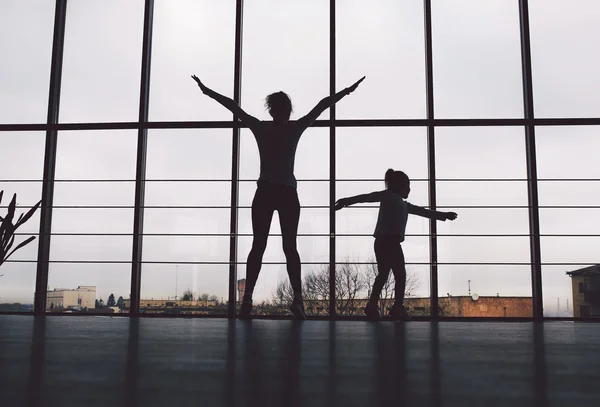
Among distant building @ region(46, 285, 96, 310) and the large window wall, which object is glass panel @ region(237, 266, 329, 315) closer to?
the large window wall

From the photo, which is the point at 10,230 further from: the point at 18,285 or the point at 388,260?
the point at 388,260

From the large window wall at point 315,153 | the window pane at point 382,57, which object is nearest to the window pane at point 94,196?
the large window wall at point 315,153

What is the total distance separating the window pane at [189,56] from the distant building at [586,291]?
3.21 metres

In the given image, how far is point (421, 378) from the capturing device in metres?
0.77

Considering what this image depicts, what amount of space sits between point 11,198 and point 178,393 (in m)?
5.08

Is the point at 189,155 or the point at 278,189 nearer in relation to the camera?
the point at 278,189

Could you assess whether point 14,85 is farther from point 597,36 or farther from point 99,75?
point 597,36

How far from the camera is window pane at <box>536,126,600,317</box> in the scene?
4566 millimetres

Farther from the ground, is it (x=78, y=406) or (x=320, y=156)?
(x=320, y=156)

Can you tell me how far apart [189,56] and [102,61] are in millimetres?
855

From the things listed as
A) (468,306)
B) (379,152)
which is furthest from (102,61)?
(468,306)

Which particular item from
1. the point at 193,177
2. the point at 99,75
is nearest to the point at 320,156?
the point at 193,177

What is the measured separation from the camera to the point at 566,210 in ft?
15.3

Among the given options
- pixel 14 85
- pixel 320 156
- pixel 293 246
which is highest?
pixel 14 85
